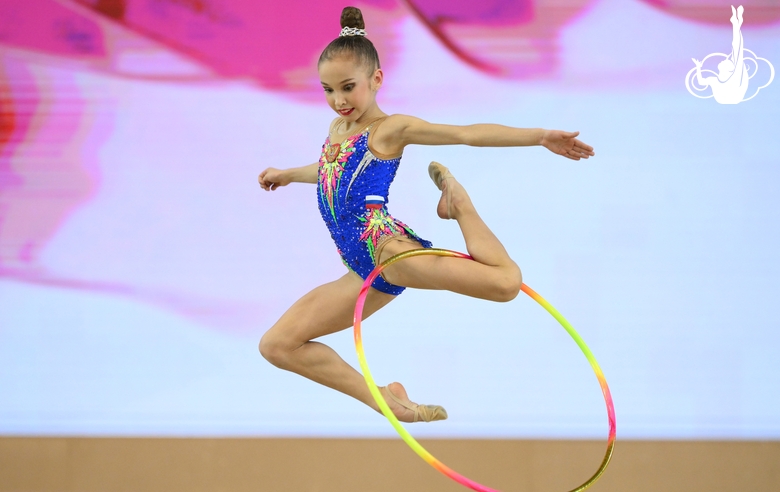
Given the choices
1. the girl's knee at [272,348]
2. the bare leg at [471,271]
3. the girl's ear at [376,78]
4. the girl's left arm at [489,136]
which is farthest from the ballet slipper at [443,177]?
the girl's knee at [272,348]

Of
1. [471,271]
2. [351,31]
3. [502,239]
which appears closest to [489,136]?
[471,271]

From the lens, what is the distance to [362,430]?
515 cm

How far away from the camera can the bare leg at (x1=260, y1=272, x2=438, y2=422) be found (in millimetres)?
3383

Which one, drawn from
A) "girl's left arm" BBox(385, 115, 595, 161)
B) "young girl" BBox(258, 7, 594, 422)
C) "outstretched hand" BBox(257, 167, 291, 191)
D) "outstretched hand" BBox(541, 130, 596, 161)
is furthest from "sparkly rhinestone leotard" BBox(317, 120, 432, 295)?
"outstretched hand" BBox(541, 130, 596, 161)

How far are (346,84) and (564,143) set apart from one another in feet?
2.79

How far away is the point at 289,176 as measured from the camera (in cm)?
381

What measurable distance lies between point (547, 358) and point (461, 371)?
→ 1.65 feet

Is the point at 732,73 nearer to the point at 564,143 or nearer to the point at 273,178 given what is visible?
the point at 564,143

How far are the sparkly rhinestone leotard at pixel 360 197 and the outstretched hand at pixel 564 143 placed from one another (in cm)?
64

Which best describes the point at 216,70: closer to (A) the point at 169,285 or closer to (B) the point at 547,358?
(A) the point at 169,285

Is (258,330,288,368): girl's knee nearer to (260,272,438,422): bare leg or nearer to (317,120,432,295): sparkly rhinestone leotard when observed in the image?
(260,272,438,422): bare leg

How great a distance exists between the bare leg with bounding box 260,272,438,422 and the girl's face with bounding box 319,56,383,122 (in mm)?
675

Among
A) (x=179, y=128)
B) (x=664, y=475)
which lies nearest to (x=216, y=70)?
(x=179, y=128)

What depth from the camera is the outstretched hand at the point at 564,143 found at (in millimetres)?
2883
